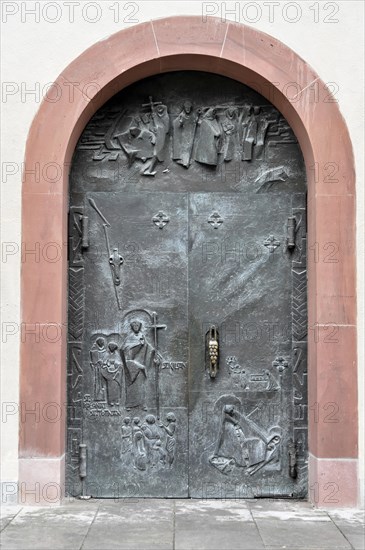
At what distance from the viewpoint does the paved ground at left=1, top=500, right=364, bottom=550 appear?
5.54 meters

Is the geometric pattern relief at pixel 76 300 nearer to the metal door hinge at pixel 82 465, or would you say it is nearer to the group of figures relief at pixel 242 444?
the metal door hinge at pixel 82 465

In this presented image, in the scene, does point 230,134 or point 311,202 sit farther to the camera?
point 230,134

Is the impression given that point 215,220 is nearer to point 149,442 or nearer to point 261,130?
point 261,130

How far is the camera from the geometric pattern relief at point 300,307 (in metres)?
6.98

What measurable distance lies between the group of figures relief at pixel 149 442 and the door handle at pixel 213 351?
0.53 m

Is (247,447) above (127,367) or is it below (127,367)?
below

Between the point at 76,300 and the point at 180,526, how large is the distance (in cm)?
220

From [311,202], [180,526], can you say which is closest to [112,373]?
[180,526]

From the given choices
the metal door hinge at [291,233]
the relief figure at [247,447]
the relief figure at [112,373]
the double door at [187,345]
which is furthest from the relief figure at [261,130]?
the relief figure at [247,447]

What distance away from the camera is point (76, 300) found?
6992 millimetres

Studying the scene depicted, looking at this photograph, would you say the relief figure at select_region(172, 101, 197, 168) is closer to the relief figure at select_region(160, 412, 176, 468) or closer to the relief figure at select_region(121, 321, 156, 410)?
the relief figure at select_region(121, 321, 156, 410)

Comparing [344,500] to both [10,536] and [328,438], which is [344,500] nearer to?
[328,438]

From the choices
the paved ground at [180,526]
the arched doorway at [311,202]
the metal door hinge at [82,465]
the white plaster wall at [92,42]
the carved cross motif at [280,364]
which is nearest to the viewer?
the paved ground at [180,526]

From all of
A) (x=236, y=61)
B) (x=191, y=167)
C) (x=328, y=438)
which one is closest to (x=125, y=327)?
(x=191, y=167)
